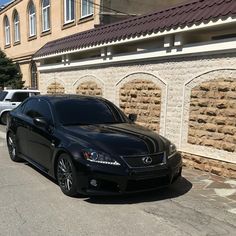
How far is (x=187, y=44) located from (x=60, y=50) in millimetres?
7166

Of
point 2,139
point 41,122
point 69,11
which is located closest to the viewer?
point 41,122

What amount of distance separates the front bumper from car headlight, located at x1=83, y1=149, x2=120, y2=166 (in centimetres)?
8

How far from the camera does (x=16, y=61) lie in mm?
34094

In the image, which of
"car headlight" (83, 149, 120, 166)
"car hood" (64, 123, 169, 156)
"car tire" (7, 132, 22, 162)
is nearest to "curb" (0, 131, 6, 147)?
"car tire" (7, 132, 22, 162)

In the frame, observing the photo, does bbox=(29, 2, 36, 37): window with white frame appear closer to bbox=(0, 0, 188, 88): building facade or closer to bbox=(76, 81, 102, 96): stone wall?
bbox=(0, 0, 188, 88): building facade

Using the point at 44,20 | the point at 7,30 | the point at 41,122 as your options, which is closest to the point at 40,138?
the point at 41,122

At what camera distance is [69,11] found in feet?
78.1

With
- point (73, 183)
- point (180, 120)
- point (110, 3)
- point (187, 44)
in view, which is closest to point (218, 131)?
point (180, 120)

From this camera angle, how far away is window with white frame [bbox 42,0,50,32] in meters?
27.2

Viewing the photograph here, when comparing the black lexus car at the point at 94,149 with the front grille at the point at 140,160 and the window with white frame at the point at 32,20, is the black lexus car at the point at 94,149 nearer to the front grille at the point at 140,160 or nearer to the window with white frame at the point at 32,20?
the front grille at the point at 140,160

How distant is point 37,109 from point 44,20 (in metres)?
21.4

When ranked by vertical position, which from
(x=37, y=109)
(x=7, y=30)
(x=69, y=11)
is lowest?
(x=37, y=109)

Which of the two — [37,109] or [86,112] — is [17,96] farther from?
[86,112]

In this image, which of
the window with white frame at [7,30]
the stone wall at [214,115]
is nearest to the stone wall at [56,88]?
the stone wall at [214,115]
